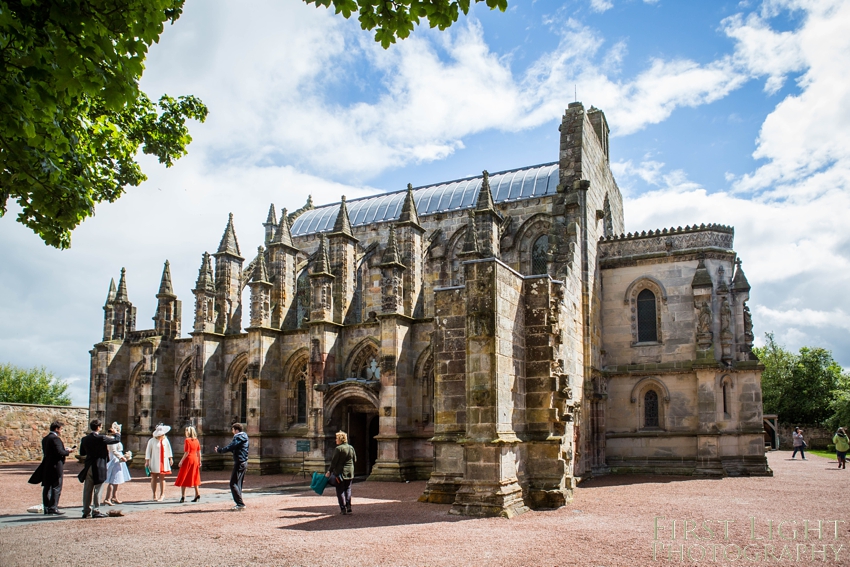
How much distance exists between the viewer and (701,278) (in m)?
21.0

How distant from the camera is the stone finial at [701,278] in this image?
20.8 meters

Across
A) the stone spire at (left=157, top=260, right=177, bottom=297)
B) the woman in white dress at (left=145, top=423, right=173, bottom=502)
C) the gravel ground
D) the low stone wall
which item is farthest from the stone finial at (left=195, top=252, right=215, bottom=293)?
the woman in white dress at (left=145, top=423, right=173, bottom=502)

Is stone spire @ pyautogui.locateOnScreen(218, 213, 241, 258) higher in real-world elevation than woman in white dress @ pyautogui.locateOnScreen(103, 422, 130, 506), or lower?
higher

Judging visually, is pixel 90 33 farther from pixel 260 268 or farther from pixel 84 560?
pixel 260 268

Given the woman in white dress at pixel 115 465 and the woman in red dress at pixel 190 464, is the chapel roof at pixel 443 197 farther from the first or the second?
the woman in white dress at pixel 115 465

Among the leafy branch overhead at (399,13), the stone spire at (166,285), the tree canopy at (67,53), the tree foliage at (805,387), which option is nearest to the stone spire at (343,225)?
the stone spire at (166,285)

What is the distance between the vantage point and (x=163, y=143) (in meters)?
12.6

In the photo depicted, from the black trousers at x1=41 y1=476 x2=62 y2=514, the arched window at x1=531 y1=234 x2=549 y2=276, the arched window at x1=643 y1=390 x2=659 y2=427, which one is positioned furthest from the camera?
the arched window at x1=531 y1=234 x2=549 y2=276

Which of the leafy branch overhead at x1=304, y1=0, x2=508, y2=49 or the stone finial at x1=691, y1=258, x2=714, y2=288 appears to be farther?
the stone finial at x1=691, y1=258, x2=714, y2=288

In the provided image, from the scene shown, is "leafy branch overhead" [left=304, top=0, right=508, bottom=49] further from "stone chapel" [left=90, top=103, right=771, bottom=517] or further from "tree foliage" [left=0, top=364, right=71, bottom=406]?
"tree foliage" [left=0, top=364, right=71, bottom=406]

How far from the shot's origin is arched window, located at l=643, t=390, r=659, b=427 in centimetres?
2155

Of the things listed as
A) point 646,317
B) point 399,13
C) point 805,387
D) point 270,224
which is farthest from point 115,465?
point 805,387

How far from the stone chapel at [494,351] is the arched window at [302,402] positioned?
0.06 meters

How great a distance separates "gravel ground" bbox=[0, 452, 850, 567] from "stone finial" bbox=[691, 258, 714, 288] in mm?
6939
